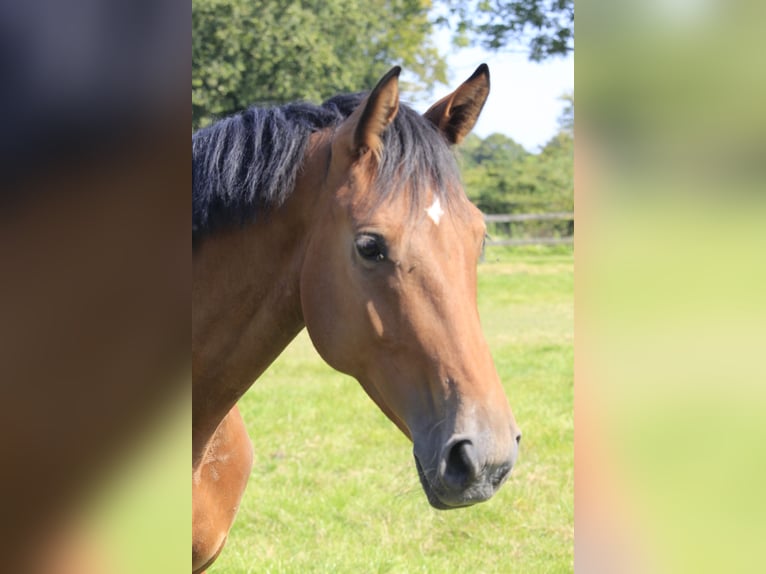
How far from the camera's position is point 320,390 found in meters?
7.09

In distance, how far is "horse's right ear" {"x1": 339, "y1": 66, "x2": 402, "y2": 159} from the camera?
184 cm

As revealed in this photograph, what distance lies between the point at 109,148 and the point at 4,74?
12 centimetres

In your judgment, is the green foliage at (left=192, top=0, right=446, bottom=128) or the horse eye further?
the green foliage at (left=192, top=0, right=446, bottom=128)

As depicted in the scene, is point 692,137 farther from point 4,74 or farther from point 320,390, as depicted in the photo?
point 320,390

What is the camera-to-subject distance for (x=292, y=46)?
13.6 metres

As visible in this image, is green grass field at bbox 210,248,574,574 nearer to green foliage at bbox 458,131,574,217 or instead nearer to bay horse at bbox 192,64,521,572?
bay horse at bbox 192,64,521,572

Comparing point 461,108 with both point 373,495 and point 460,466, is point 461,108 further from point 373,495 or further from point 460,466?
point 373,495

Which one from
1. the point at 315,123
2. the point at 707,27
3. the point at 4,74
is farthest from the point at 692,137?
the point at 315,123

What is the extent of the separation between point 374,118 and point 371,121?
10 mm

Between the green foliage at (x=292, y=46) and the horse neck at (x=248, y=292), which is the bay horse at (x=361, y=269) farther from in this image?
the green foliage at (x=292, y=46)

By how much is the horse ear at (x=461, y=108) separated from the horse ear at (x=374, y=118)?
227mm

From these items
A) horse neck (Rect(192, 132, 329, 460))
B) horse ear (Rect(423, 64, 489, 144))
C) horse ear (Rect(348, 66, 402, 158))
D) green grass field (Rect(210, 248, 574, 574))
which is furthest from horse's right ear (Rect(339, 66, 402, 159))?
green grass field (Rect(210, 248, 574, 574))

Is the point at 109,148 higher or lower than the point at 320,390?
higher

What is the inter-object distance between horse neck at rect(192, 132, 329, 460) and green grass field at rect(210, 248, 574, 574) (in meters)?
0.62
